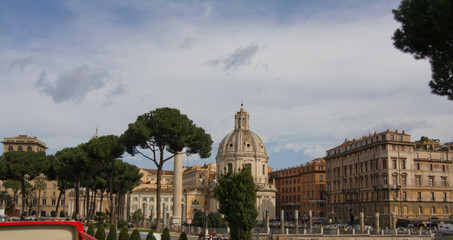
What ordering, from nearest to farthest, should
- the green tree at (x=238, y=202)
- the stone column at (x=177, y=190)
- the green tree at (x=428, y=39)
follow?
the green tree at (x=428, y=39)
the green tree at (x=238, y=202)
the stone column at (x=177, y=190)

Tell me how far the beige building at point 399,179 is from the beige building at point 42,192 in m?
64.0

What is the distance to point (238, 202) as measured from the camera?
95.9 ft

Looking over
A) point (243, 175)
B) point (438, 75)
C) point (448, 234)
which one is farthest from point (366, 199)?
point (438, 75)

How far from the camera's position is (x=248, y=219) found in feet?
94.8

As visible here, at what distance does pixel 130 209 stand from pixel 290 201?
126 feet

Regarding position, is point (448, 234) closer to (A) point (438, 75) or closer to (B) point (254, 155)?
(A) point (438, 75)

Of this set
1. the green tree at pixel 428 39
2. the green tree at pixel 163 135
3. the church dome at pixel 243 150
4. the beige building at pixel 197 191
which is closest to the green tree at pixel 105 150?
the green tree at pixel 163 135

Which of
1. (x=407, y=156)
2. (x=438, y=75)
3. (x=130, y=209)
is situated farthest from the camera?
(x=130, y=209)

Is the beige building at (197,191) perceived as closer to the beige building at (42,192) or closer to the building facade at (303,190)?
the building facade at (303,190)

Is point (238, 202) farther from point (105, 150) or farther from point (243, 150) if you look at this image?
point (243, 150)

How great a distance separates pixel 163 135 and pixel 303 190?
229ft

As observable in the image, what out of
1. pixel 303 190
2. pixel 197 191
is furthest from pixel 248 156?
pixel 197 191

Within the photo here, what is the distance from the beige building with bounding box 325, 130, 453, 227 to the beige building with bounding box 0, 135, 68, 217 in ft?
210

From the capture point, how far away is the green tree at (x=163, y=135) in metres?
42.3
